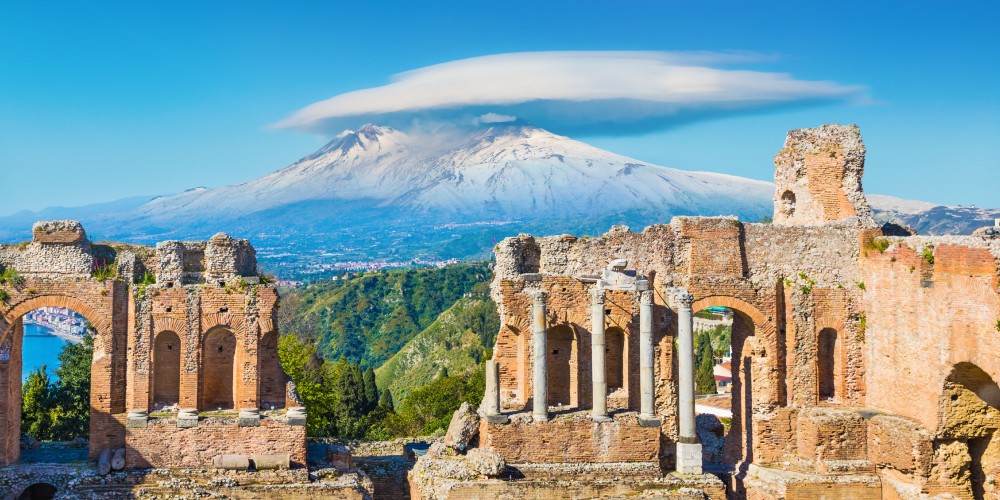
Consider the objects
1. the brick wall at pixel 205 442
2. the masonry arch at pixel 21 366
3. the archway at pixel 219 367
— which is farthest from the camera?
the archway at pixel 219 367

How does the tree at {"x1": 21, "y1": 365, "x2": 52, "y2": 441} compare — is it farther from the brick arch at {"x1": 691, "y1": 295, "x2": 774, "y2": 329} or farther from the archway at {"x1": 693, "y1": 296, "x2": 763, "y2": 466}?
the brick arch at {"x1": 691, "y1": 295, "x2": 774, "y2": 329}

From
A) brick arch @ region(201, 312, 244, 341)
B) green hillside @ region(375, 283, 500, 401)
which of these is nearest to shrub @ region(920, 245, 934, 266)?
brick arch @ region(201, 312, 244, 341)

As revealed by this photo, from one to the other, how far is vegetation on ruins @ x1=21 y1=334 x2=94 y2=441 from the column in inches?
776

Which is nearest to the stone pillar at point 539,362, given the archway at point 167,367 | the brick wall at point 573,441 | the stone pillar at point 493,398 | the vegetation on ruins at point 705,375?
the brick wall at point 573,441

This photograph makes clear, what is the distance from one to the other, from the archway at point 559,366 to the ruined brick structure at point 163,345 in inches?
265

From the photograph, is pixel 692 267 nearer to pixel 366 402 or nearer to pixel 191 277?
pixel 191 277

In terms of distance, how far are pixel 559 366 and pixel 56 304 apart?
12.8 metres

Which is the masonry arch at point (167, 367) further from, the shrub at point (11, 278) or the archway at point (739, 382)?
the archway at point (739, 382)

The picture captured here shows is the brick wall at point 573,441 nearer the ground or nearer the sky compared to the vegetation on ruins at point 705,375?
nearer the sky

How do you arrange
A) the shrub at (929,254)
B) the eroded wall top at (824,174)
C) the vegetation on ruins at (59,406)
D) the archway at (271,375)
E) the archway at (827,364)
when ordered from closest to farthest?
the shrub at (929,254), the archway at (271,375), the archway at (827,364), the eroded wall top at (824,174), the vegetation on ruins at (59,406)

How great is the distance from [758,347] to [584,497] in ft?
20.3

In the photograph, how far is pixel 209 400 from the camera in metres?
28.4

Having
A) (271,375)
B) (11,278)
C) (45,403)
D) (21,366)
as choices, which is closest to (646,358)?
(271,375)

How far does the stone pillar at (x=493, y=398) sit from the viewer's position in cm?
2606
